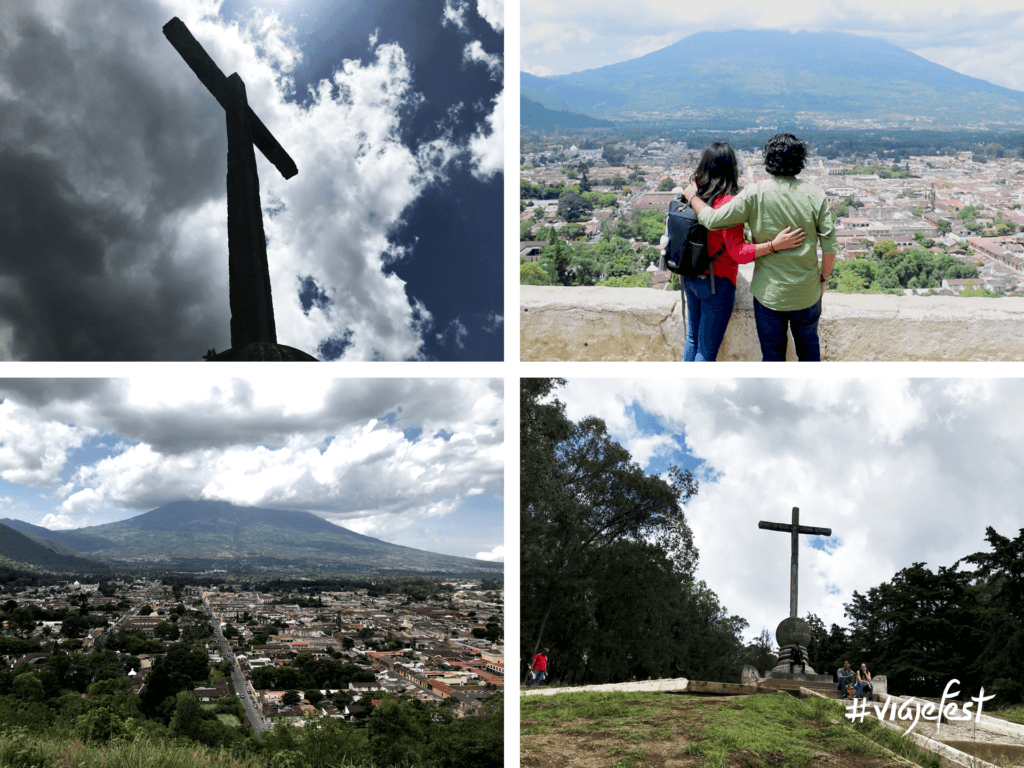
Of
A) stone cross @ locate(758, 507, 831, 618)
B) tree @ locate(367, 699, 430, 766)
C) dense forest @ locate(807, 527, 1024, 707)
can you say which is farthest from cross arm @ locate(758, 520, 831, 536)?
tree @ locate(367, 699, 430, 766)

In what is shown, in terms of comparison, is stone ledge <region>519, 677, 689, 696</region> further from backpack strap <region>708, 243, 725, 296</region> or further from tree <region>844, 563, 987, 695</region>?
backpack strap <region>708, 243, 725, 296</region>

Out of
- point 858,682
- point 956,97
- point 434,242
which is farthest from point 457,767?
point 956,97

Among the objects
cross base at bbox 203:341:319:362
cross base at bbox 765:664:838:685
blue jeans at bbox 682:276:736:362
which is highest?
blue jeans at bbox 682:276:736:362

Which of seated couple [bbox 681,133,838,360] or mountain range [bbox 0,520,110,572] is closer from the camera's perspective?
seated couple [bbox 681,133,838,360]

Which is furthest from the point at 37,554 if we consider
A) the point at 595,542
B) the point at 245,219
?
the point at 595,542

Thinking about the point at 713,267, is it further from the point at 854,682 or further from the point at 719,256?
the point at 854,682

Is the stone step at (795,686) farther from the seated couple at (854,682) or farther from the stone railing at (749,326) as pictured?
the stone railing at (749,326)

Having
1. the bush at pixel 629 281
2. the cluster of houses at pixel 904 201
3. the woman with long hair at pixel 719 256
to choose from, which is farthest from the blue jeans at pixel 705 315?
the cluster of houses at pixel 904 201

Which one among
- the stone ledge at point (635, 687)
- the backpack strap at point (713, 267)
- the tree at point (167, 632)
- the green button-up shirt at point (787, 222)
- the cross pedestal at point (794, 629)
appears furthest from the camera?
the stone ledge at point (635, 687)
